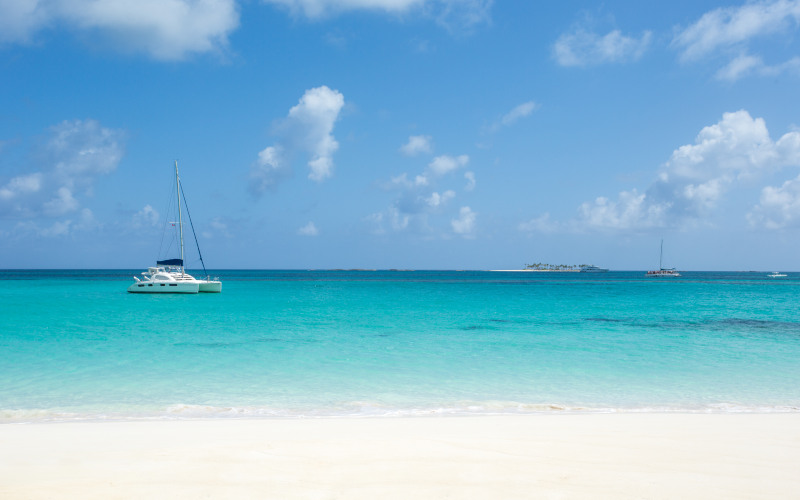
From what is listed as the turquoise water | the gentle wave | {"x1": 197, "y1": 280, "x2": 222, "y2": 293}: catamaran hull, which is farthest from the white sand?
{"x1": 197, "y1": 280, "x2": 222, "y2": 293}: catamaran hull

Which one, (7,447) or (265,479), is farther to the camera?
(7,447)

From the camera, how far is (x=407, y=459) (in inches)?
222

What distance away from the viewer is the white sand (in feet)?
15.5

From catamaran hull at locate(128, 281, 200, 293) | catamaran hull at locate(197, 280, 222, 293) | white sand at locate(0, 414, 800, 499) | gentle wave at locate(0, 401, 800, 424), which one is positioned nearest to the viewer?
white sand at locate(0, 414, 800, 499)

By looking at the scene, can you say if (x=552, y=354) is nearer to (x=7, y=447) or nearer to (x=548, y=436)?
(x=548, y=436)

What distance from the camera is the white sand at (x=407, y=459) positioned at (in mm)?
4734

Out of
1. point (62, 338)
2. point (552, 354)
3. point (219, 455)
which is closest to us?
point (219, 455)

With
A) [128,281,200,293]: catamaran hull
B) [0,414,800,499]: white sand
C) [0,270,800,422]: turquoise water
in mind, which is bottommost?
[128,281,200,293]: catamaran hull

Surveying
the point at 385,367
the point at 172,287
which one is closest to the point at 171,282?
the point at 172,287

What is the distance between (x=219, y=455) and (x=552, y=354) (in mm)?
12404

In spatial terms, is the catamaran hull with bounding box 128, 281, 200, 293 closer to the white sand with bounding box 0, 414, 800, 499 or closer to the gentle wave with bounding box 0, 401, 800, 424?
the gentle wave with bounding box 0, 401, 800, 424

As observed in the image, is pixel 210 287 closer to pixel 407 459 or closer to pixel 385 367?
pixel 385 367

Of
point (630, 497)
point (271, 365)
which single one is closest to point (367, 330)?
point (271, 365)

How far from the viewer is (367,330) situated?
72.4 ft
